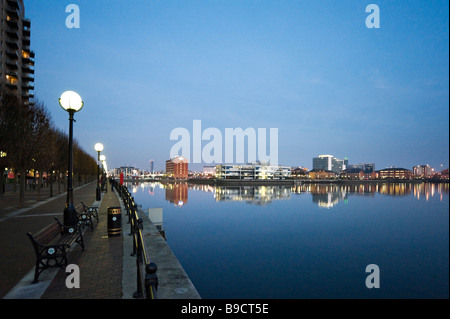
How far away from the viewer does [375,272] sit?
1319cm

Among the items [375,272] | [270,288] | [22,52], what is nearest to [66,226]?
[270,288]

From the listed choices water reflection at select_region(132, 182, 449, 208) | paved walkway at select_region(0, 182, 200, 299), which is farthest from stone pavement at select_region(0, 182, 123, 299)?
water reflection at select_region(132, 182, 449, 208)

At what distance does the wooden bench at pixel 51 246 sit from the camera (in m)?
6.36

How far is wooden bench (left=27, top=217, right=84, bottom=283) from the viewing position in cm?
636

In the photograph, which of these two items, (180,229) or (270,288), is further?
(180,229)

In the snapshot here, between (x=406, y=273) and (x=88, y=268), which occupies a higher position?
(x=88, y=268)

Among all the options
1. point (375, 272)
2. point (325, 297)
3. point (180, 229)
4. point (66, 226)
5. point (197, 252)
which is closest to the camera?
point (66, 226)

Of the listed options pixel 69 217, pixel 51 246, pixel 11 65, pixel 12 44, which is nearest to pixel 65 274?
pixel 51 246
